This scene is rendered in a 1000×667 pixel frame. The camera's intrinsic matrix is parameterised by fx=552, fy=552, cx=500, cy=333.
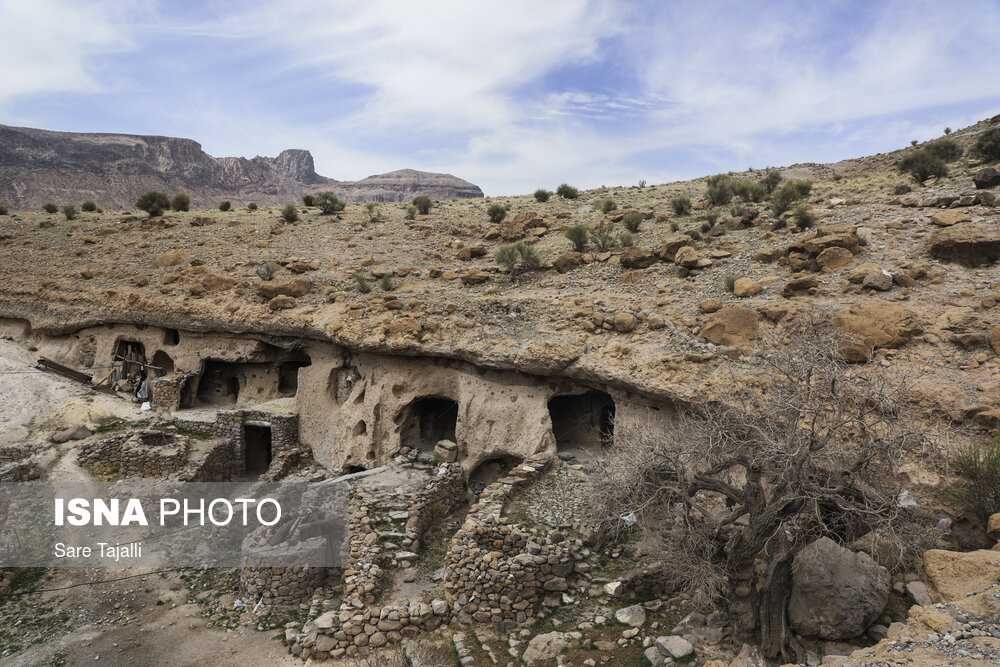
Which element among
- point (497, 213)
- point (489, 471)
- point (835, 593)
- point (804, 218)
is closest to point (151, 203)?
point (497, 213)

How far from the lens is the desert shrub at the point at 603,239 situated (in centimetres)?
1576

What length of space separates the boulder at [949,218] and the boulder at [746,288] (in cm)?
374

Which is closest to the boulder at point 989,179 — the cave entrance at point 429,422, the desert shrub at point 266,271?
the cave entrance at point 429,422

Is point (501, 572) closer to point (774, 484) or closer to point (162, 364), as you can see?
point (774, 484)

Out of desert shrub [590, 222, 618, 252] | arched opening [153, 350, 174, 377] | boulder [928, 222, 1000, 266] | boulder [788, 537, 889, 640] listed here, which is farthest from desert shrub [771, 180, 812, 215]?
arched opening [153, 350, 174, 377]

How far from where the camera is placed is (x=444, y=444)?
39.0ft

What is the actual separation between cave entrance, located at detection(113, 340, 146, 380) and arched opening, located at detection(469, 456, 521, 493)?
1077 cm

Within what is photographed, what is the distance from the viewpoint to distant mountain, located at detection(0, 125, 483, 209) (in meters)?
50.9

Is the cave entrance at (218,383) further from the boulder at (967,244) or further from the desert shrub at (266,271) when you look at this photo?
the boulder at (967,244)

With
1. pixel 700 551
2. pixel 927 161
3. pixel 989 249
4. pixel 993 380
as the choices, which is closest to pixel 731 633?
pixel 700 551

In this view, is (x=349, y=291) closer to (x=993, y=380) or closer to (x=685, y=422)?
(x=685, y=422)

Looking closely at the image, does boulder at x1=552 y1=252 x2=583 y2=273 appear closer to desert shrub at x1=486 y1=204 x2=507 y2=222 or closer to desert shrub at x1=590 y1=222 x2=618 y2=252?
desert shrub at x1=590 y1=222 x2=618 y2=252

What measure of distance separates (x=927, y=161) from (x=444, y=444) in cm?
1492

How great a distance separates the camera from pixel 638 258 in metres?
13.9
